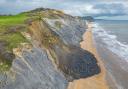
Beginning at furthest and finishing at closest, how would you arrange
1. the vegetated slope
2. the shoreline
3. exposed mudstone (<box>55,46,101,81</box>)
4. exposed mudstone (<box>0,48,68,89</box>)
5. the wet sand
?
exposed mudstone (<box>55,46,101,81</box>)
the shoreline
the wet sand
the vegetated slope
exposed mudstone (<box>0,48,68,89</box>)

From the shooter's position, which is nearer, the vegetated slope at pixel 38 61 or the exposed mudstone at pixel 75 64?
the vegetated slope at pixel 38 61

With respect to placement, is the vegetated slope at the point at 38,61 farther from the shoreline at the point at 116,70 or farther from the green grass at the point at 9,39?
the shoreline at the point at 116,70

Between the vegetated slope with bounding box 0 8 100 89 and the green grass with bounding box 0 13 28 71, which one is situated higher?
the green grass with bounding box 0 13 28 71

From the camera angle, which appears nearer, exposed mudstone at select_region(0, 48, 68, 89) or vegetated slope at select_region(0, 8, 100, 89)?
exposed mudstone at select_region(0, 48, 68, 89)

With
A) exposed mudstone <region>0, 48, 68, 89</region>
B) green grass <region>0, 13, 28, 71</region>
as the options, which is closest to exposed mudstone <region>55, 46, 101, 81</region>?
exposed mudstone <region>0, 48, 68, 89</region>

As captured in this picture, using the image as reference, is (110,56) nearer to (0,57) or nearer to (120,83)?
(120,83)

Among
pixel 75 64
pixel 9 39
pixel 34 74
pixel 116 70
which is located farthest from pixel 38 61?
pixel 116 70

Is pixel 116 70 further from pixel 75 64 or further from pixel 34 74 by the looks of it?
pixel 34 74

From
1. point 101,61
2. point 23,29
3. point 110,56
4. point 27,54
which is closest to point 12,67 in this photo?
point 27,54

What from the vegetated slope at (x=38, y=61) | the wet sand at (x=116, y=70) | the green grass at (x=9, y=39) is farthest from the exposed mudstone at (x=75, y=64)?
the green grass at (x=9, y=39)

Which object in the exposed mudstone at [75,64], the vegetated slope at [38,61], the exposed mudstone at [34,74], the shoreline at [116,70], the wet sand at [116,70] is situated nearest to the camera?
the exposed mudstone at [34,74]

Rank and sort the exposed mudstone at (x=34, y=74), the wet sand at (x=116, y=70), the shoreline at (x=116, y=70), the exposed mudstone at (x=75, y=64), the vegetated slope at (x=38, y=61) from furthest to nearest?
the exposed mudstone at (x=75, y=64)
the shoreline at (x=116, y=70)
the wet sand at (x=116, y=70)
the vegetated slope at (x=38, y=61)
the exposed mudstone at (x=34, y=74)

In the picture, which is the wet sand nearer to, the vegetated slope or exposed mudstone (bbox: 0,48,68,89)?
the vegetated slope

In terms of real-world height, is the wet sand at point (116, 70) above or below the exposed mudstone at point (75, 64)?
below
